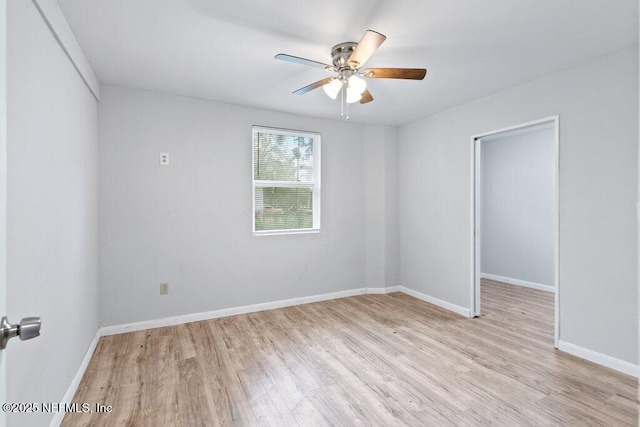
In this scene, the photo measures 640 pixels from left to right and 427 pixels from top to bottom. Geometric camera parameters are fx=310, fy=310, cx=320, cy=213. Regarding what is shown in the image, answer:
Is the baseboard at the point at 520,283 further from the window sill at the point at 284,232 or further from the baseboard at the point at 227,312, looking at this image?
the window sill at the point at 284,232

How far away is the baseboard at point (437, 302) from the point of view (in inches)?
139

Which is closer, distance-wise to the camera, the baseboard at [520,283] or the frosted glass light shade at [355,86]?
the frosted glass light shade at [355,86]

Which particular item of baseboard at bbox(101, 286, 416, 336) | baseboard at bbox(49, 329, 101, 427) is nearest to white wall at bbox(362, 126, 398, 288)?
baseboard at bbox(101, 286, 416, 336)

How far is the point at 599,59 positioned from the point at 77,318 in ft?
14.2

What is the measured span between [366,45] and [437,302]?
3198 millimetres

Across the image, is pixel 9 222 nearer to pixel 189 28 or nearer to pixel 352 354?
pixel 189 28

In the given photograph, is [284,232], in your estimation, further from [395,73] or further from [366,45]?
[366,45]

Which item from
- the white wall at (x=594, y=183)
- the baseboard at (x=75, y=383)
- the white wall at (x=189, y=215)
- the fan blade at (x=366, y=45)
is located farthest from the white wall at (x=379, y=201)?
the baseboard at (x=75, y=383)

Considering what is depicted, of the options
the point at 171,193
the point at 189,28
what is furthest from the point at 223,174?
the point at 189,28

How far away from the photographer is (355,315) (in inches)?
140

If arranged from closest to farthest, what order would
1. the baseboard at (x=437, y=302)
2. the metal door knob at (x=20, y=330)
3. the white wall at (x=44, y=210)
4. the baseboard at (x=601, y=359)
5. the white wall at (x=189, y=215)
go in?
1. the metal door knob at (x=20, y=330)
2. the white wall at (x=44, y=210)
3. the baseboard at (x=601, y=359)
4. the white wall at (x=189, y=215)
5. the baseboard at (x=437, y=302)

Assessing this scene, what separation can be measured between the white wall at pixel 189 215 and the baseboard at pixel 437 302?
1.17 m

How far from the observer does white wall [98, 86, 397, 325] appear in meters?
3.00

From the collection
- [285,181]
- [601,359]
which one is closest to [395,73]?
[285,181]
